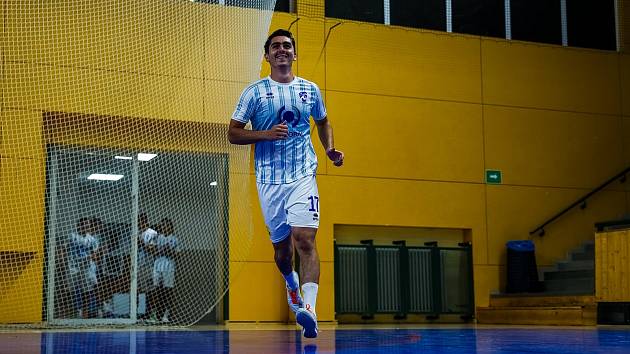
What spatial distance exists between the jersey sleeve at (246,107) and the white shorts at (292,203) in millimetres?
481

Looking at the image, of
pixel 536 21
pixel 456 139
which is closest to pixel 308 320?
pixel 456 139

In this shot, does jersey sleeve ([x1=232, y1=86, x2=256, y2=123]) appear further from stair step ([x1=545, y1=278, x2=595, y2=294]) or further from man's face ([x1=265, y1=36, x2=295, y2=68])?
stair step ([x1=545, y1=278, x2=595, y2=294])

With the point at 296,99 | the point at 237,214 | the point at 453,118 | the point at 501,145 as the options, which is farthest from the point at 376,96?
the point at 296,99

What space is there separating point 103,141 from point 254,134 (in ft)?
19.1

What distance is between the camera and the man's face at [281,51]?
238 inches

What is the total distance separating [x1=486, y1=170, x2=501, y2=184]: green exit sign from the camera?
1551 cm

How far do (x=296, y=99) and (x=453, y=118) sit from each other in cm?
964

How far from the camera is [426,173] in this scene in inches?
594

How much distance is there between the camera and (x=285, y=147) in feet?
19.6

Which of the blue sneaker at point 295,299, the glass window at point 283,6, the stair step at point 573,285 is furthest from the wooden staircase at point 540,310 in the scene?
the blue sneaker at point 295,299

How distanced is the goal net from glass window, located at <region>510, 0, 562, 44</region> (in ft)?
A: 21.6

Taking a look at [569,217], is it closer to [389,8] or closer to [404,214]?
[404,214]

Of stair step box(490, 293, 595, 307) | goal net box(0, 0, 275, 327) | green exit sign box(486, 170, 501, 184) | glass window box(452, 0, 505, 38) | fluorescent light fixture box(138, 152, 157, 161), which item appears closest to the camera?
goal net box(0, 0, 275, 327)

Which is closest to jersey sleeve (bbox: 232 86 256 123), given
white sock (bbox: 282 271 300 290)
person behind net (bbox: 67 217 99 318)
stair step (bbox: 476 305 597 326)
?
white sock (bbox: 282 271 300 290)
